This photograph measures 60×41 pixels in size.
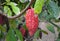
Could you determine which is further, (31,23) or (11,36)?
(11,36)

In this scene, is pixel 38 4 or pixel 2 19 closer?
pixel 38 4

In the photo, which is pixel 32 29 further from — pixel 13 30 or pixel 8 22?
pixel 8 22

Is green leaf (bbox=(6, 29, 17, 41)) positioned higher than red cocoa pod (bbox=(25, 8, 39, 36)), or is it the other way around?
red cocoa pod (bbox=(25, 8, 39, 36))

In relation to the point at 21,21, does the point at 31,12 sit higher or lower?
higher

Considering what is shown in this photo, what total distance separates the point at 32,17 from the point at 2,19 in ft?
1.50

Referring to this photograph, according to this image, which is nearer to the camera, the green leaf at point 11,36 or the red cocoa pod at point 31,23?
the red cocoa pod at point 31,23

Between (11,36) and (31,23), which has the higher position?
(31,23)

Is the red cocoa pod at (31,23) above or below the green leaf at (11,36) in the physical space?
above

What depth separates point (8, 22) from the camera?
3.95ft

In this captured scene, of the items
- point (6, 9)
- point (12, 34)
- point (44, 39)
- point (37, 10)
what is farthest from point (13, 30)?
point (44, 39)

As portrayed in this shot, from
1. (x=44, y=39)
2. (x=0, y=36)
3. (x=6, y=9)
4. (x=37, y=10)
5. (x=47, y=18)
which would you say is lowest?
(x=44, y=39)

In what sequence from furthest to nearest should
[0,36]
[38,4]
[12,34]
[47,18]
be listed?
[47,18]
[0,36]
[12,34]
[38,4]

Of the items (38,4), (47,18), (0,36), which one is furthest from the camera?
(47,18)

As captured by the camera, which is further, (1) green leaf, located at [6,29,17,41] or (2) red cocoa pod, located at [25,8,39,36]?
(1) green leaf, located at [6,29,17,41]
